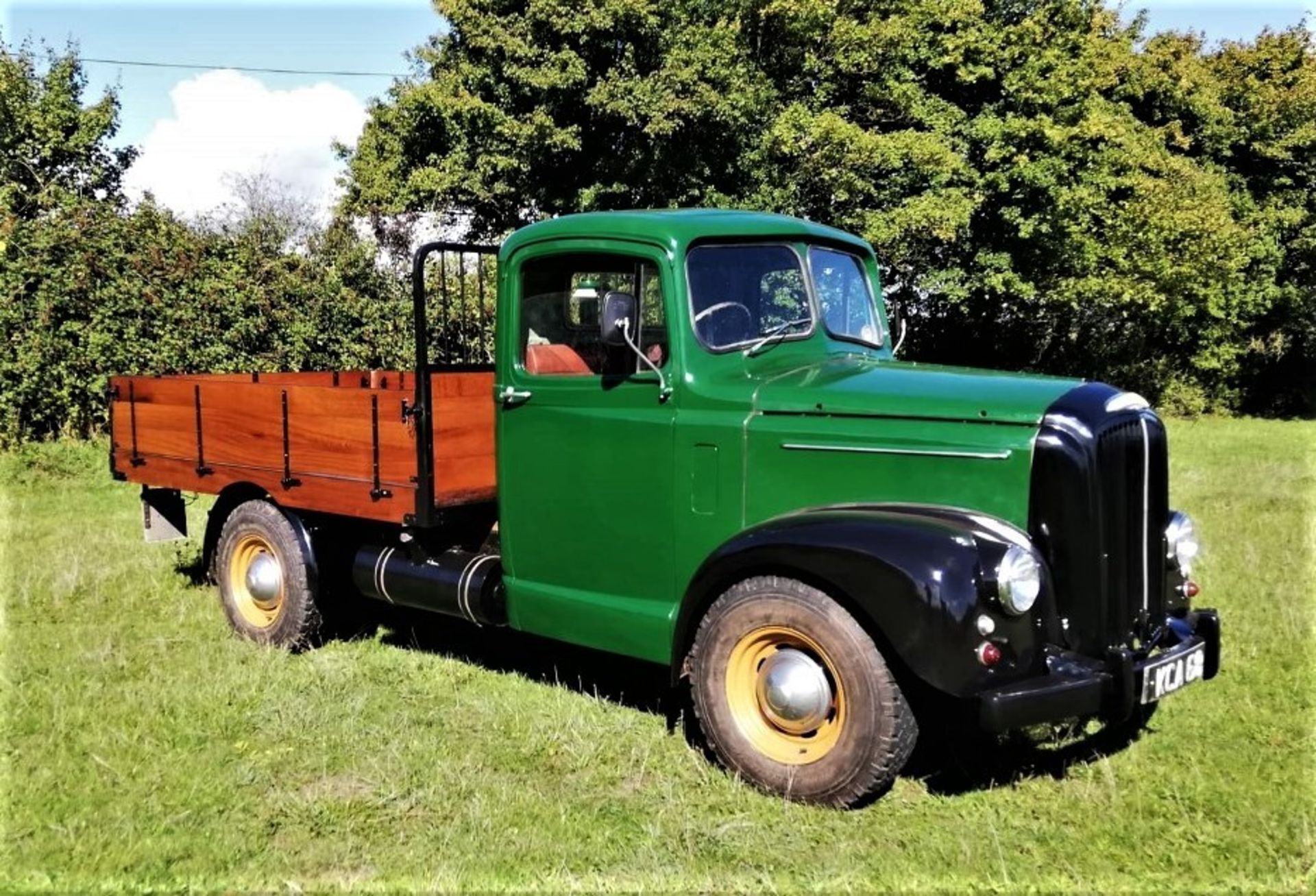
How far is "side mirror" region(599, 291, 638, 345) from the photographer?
4.28 m

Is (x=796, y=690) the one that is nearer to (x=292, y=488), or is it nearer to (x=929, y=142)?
(x=292, y=488)

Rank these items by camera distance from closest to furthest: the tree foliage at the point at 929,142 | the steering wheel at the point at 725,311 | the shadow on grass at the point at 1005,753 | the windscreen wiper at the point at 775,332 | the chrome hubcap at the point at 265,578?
the shadow on grass at the point at 1005,753 → the steering wheel at the point at 725,311 → the windscreen wiper at the point at 775,332 → the chrome hubcap at the point at 265,578 → the tree foliage at the point at 929,142

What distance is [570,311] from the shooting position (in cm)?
489

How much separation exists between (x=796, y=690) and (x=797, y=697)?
0.08 ft

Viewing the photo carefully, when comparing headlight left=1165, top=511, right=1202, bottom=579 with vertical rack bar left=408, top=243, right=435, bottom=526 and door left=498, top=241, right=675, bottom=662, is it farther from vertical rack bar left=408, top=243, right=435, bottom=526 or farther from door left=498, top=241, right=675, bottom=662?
vertical rack bar left=408, top=243, right=435, bottom=526

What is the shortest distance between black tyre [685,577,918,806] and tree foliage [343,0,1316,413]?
42.8 feet

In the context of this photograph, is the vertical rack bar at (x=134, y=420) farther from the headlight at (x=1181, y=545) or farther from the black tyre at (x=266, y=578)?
the headlight at (x=1181, y=545)

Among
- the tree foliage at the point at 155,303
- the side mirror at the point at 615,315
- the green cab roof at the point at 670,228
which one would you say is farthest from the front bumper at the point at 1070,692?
the tree foliage at the point at 155,303

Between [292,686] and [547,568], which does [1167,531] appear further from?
[292,686]

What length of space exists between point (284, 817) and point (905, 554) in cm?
244

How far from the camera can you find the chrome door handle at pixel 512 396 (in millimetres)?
4820

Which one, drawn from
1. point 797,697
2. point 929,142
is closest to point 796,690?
point 797,697

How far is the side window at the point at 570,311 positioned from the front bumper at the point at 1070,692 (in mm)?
2070

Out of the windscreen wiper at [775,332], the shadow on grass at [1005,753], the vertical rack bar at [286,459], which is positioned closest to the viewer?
the shadow on grass at [1005,753]
